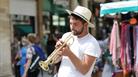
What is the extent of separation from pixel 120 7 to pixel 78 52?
2.94 meters

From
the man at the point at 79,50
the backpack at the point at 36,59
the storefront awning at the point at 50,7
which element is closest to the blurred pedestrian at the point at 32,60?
the backpack at the point at 36,59

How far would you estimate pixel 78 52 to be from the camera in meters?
4.63

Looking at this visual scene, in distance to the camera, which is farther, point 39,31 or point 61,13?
point 61,13

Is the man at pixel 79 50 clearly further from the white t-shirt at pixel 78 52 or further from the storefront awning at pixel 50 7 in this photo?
the storefront awning at pixel 50 7

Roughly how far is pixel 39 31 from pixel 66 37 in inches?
459

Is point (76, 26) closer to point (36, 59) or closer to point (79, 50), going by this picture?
point (79, 50)

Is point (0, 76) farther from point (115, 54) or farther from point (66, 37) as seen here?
point (66, 37)

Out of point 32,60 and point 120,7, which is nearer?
point 120,7

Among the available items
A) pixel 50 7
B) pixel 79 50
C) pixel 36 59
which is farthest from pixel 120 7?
pixel 50 7

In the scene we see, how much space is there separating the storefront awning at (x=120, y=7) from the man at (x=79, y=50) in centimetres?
264

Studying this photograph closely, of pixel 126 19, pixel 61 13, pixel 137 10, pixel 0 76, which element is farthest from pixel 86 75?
pixel 61 13

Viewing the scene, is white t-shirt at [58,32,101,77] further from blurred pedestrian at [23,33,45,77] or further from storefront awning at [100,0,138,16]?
blurred pedestrian at [23,33,45,77]

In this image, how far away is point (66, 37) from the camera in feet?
15.4

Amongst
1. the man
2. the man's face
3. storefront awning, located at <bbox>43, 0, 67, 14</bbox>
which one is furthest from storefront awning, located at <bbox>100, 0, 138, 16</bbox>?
storefront awning, located at <bbox>43, 0, 67, 14</bbox>
